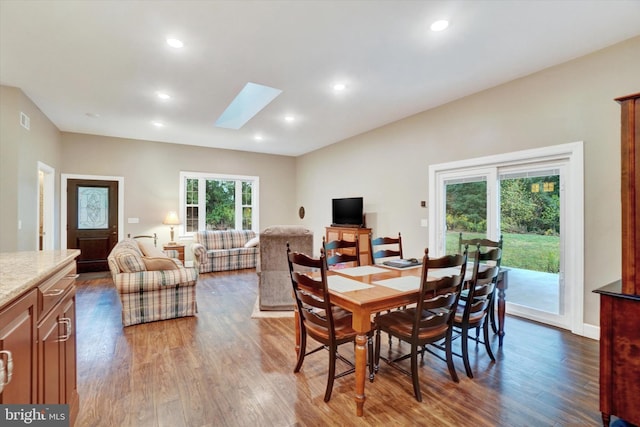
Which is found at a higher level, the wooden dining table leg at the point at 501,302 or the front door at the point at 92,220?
the front door at the point at 92,220

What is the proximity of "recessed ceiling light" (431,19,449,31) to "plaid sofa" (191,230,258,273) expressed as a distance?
555cm

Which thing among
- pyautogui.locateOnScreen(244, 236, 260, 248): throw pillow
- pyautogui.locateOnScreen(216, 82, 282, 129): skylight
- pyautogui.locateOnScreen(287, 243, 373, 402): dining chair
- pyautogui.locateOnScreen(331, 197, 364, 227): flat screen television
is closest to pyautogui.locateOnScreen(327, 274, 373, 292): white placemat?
pyautogui.locateOnScreen(287, 243, 373, 402): dining chair

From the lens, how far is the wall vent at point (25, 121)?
13.2ft

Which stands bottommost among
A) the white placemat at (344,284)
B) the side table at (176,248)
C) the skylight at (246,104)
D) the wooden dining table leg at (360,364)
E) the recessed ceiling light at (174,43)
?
the wooden dining table leg at (360,364)

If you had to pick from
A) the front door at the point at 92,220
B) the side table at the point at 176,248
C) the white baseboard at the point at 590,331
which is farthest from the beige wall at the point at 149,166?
the white baseboard at the point at 590,331

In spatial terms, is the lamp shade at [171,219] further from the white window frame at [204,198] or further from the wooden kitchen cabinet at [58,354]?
the wooden kitchen cabinet at [58,354]

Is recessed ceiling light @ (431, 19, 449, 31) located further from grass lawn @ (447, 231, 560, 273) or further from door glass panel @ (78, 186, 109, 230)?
door glass panel @ (78, 186, 109, 230)

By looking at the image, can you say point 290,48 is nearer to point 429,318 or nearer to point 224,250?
point 429,318

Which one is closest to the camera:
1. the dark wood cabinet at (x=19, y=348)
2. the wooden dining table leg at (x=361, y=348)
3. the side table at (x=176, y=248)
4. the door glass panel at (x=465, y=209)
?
the dark wood cabinet at (x=19, y=348)

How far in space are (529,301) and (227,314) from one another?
12.5ft

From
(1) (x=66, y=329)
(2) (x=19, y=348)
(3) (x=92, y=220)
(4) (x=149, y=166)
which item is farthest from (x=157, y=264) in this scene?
(4) (x=149, y=166)

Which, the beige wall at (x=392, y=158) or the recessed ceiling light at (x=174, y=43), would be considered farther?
the beige wall at (x=392, y=158)

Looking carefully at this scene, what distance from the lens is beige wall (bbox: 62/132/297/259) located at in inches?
247

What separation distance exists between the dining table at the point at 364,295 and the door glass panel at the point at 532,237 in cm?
159
